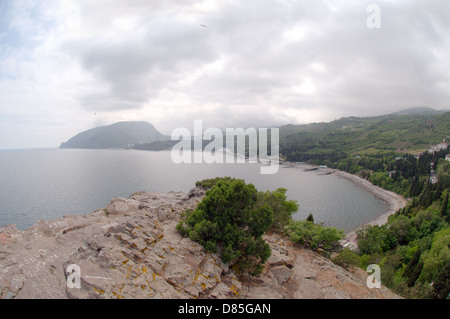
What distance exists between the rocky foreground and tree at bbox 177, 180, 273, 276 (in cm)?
83

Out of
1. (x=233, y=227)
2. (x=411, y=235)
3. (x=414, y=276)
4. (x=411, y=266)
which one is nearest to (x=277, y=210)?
(x=233, y=227)

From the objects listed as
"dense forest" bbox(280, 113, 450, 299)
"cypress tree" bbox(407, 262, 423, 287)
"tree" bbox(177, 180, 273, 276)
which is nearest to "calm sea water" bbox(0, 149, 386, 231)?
"dense forest" bbox(280, 113, 450, 299)

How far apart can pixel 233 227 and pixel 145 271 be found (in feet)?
22.6

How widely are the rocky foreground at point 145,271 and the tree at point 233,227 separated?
0.83 m

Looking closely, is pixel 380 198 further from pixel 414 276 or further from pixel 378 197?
pixel 414 276

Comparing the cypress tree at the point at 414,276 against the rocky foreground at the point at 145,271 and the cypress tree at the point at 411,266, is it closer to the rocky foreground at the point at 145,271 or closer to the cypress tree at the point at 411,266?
the cypress tree at the point at 411,266

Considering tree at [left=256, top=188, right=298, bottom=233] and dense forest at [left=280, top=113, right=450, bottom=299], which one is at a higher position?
tree at [left=256, top=188, right=298, bottom=233]

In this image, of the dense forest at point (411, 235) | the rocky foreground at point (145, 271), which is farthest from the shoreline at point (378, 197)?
the rocky foreground at point (145, 271)

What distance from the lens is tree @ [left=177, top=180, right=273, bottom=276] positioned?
687 inches

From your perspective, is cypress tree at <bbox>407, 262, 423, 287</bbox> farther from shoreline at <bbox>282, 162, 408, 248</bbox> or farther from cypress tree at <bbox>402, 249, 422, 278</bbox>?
shoreline at <bbox>282, 162, 408, 248</bbox>

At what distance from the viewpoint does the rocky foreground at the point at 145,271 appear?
1255cm
